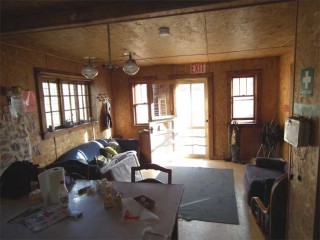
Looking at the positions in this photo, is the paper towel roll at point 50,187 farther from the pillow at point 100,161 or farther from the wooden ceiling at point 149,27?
the pillow at point 100,161

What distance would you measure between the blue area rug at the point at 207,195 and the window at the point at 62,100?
211 cm

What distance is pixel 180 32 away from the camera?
271cm

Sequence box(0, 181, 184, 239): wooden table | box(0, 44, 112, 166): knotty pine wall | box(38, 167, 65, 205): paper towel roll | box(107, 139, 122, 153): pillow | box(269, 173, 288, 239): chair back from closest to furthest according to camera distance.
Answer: box(0, 181, 184, 239): wooden table
box(38, 167, 65, 205): paper towel roll
box(269, 173, 288, 239): chair back
box(0, 44, 112, 166): knotty pine wall
box(107, 139, 122, 153): pillow

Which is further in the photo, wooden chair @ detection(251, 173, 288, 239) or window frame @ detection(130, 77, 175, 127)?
window frame @ detection(130, 77, 175, 127)

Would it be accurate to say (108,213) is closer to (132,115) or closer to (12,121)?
(12,121)

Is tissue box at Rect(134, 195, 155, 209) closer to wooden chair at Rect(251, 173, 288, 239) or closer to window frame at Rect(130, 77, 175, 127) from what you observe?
wooden chair at Rect(251, 173, 288, 239)

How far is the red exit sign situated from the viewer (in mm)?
5250

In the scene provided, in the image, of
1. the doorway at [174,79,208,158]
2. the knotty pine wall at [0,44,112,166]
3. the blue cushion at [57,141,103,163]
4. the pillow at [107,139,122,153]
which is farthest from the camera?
the doorway at [174,79,208,158]

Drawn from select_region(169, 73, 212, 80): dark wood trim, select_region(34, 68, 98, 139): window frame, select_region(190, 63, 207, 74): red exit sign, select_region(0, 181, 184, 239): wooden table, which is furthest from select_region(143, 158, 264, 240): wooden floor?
select_region(190, 63, 207, 74): red exit sign

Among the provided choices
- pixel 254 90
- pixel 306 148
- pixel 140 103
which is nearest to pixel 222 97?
pixel 254 90

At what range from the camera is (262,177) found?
3.20m

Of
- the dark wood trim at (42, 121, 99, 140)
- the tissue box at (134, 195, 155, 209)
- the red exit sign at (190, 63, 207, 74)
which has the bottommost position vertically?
the tissue box at (134, 195, 155, 209)

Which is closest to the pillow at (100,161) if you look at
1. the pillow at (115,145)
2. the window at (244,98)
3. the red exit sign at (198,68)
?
the pillow at (115,145)

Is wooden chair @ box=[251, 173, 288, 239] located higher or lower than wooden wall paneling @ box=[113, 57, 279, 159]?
lower
